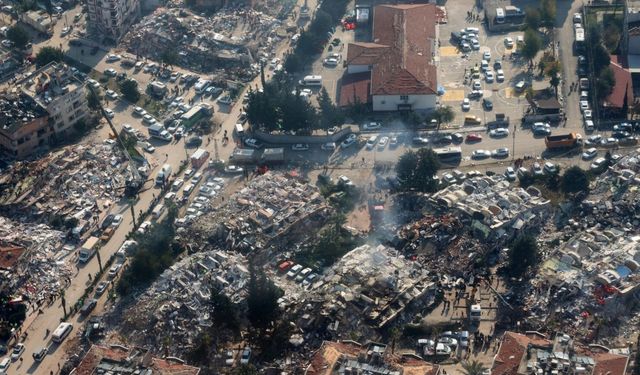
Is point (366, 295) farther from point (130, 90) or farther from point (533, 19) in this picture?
point (533, 19)

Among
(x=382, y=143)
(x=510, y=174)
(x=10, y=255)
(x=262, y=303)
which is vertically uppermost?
(x=382, y=143)

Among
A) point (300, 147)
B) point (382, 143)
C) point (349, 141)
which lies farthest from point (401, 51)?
point (300, 147)

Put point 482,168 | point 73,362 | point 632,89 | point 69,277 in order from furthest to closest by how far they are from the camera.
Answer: point 632,89 → point 482,168 → point 69,277 → point 73,362

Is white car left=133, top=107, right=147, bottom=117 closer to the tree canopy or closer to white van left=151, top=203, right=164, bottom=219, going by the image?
white van left=151, top=203, right=164, bottom=219

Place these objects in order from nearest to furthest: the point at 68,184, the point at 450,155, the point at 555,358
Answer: the point at 555,358 < the point at 68,184 < the point at 450,155

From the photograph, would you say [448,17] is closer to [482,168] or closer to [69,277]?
[482,168]

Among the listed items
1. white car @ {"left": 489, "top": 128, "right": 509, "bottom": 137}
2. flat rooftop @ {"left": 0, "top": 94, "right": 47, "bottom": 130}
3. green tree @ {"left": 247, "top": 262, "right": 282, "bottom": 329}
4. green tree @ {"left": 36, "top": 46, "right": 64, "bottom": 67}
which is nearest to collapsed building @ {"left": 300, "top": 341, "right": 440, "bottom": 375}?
green tree @ {"left": 247, "top": 262, "right": 282, "bottom": 329}

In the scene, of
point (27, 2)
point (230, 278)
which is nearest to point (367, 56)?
point (230, 278)
